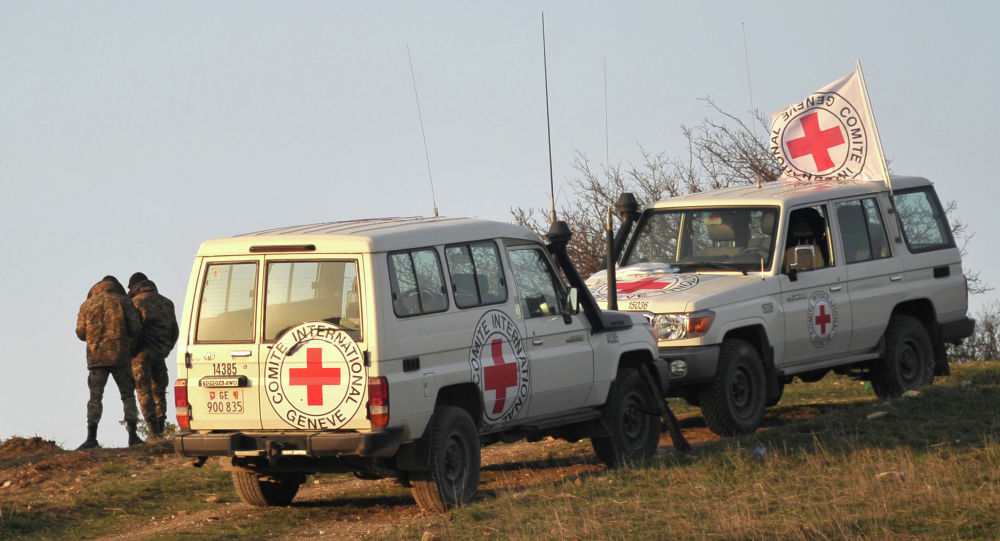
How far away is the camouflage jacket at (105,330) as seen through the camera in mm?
15164

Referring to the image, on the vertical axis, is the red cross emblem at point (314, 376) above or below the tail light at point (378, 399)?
above

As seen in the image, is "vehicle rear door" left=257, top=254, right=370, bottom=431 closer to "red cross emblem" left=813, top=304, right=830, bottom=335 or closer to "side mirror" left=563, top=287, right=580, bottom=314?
"side mirror" left=563, top=287, right=580, bottom=314

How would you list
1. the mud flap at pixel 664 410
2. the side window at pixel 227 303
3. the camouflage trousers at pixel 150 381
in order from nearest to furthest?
1. the side window at pixel 227 303
2. the mud flap at pixel 664 410
3. the camouflage trousers at pixel 150 381

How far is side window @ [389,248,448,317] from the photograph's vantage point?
30.8ft

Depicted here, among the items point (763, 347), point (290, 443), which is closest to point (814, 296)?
point (763, 347)

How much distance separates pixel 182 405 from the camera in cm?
967

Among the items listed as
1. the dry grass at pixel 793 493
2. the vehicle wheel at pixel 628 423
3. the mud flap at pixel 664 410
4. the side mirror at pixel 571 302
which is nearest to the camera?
the dry grass at pixel 793 493

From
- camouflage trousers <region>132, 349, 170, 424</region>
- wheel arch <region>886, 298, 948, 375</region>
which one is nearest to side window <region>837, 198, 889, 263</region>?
wheel arch <region>886, 298, 948, 375</region>

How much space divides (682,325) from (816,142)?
397 centimetres

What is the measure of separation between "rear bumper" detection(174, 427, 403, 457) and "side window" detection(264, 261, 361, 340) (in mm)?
661

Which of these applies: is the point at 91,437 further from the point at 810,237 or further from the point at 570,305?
the point at 810,237

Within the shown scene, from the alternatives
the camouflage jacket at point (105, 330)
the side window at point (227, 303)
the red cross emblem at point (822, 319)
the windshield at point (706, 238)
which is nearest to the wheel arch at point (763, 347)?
the windshield at point (706, 238)

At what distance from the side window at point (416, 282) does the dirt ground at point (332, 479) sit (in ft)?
4.73

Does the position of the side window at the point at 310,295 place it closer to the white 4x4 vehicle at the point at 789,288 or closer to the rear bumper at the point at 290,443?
the rear bumper at the point at 290,443
